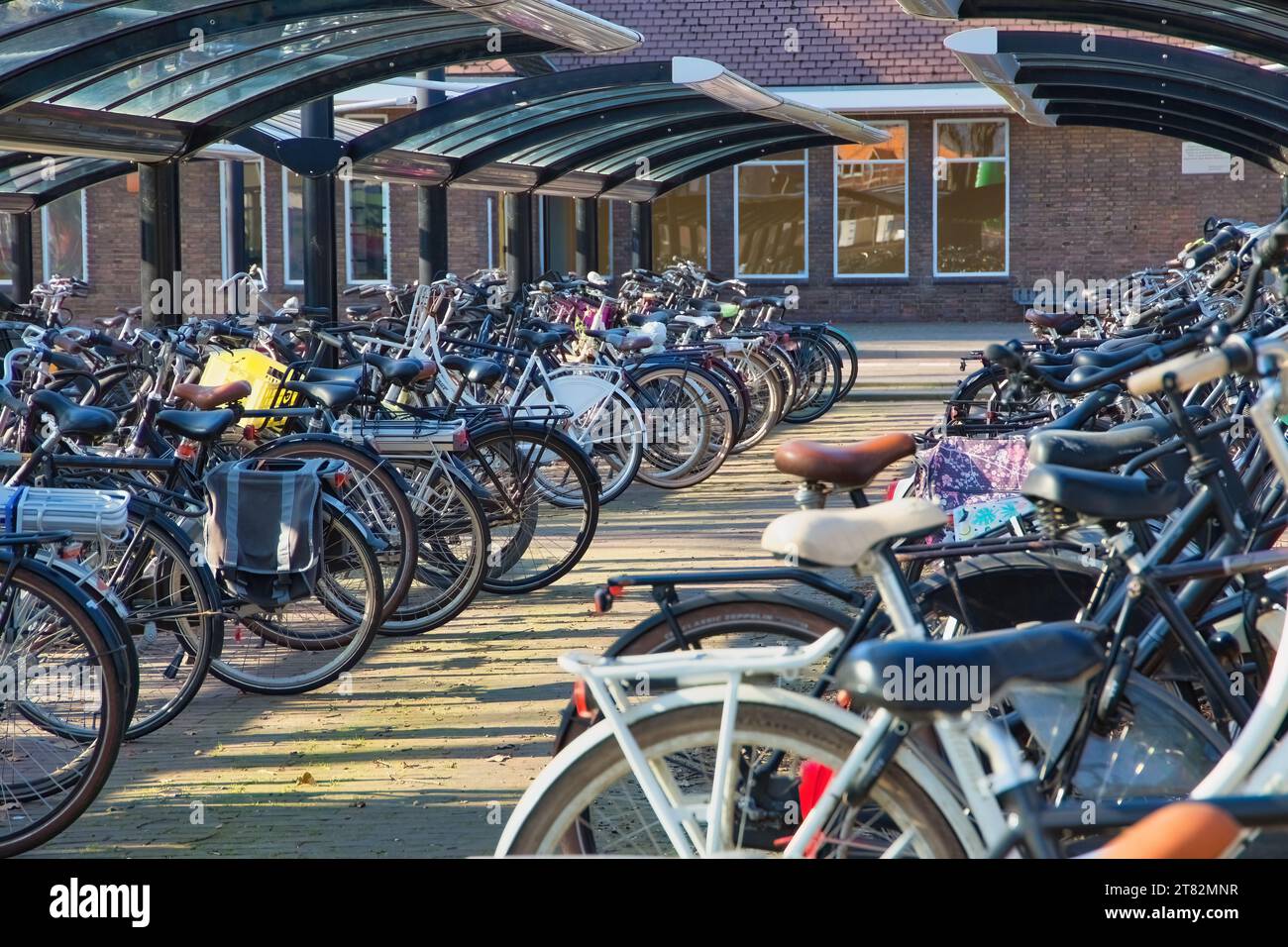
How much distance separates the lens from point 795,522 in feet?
8.27

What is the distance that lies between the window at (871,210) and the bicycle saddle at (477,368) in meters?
18.1

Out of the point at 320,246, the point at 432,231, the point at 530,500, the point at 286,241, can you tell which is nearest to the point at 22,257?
the point at 432,231

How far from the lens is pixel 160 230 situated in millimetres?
8992

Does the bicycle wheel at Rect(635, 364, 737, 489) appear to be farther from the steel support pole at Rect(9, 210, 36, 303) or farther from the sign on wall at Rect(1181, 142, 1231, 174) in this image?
the sign on wall at Rect(1181, 142, 1231, 174)

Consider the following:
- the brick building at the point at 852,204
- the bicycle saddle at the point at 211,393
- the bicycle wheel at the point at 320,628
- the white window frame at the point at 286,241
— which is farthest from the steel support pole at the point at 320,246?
the white window frame at the point at 286,241

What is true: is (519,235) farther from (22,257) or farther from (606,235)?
(606,235)

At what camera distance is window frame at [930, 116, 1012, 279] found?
24.5 m

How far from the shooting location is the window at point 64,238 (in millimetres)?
25391

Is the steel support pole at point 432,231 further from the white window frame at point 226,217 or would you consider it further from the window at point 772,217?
the white window frame at point 226,217

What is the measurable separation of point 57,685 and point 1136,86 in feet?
27.4

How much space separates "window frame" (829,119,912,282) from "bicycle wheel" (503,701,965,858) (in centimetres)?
2291

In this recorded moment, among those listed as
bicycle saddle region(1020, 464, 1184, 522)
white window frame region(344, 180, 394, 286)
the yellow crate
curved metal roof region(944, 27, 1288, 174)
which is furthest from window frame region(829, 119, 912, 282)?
bicycle saddle region(1020, 464, 1184, 522)

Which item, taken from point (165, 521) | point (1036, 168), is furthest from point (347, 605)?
point (1036, 168)
